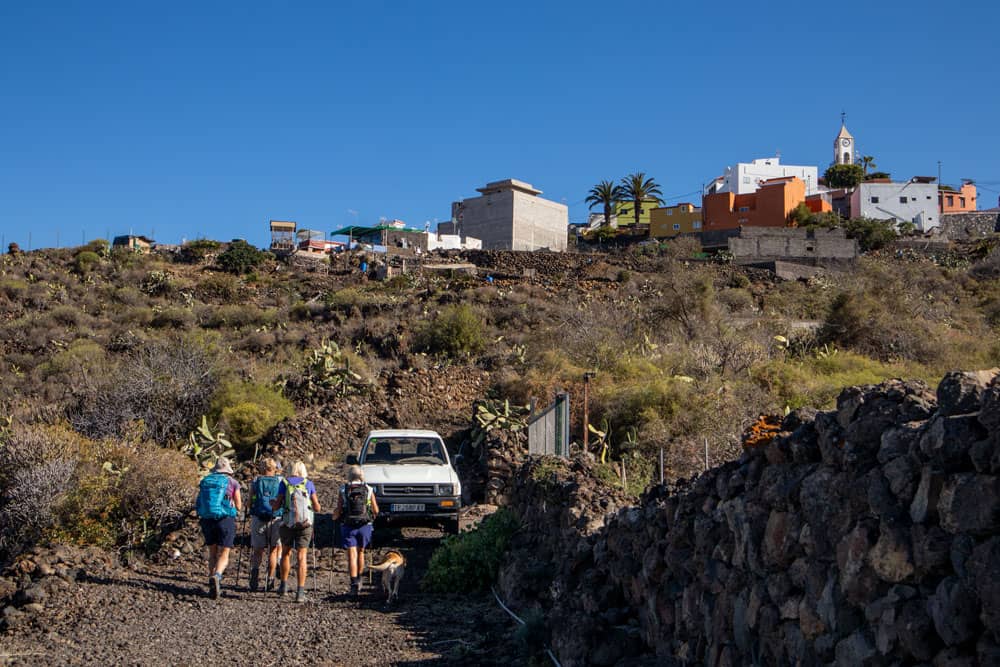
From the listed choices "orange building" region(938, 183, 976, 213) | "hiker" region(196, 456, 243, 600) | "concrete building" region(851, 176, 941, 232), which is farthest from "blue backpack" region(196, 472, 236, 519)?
"orange building" region(938, 183, 976, 213)

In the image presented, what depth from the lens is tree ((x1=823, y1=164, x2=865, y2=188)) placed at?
92.4 m

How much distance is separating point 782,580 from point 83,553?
34.0 ft

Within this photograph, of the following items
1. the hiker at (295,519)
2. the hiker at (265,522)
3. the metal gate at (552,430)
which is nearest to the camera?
the hiker at (295,519)

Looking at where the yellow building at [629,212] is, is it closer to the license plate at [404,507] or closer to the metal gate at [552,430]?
the metal gate at [552,430]

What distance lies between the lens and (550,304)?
146ft

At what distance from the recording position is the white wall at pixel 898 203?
256ft

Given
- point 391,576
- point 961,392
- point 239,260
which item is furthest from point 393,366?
point 961,392

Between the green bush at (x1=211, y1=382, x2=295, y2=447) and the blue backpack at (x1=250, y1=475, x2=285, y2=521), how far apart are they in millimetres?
12234

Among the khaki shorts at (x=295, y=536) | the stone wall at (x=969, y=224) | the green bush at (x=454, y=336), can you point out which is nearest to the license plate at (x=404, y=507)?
the khaki shorts at (x=295, y=536)

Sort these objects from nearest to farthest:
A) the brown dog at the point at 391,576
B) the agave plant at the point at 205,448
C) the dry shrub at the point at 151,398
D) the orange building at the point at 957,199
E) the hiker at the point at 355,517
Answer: the brown dog at the point at 391,576 < the hiker at the point at 355,517 < the agave plant at the point at 205,448 < the dry shrub at the point at 151,398 < the orange building at the point at 957,199

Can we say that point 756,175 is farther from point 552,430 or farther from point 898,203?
point 552,430

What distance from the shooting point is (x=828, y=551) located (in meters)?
4.83

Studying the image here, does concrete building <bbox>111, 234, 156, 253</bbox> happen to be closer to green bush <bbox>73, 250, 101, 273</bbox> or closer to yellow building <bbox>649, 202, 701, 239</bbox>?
green bush <bbox>73, 250, 101, 273</bbox>

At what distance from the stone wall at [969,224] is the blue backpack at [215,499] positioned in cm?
7114
